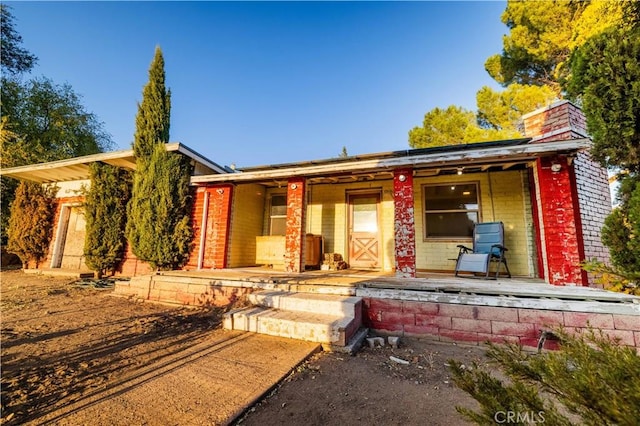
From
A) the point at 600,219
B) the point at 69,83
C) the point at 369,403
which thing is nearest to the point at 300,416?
the point at 369,403

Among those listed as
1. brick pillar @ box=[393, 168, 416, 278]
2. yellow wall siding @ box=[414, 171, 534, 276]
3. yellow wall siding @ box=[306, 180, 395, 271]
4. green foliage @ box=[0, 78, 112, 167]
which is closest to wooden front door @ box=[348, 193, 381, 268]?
yellow wall siding @ box=[306, 180, 395, 271]

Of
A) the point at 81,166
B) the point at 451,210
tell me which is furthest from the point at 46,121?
the point at 451,210

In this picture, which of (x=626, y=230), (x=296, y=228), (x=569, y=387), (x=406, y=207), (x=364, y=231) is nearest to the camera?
(x=569, y=387)

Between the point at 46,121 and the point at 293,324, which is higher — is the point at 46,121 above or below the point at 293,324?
above

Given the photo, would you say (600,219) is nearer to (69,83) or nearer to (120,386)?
(120,386)

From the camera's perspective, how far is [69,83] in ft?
49.2

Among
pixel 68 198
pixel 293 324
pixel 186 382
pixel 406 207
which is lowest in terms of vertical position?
pixel 186 382

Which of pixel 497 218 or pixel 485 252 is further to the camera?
pixel 497 218

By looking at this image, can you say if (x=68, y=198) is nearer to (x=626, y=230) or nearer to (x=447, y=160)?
(x=447, y=160)

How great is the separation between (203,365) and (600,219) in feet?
23.9

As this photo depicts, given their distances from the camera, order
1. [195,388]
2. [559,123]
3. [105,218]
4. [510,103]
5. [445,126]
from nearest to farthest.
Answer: [195,388], [559,123], [105,218], [510,103], [445,126]

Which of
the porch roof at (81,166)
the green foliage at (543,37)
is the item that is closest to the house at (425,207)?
the porch roof at (81,166)

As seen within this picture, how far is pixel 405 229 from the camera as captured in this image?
4918 millimetres

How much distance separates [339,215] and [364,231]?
0.86 metres
